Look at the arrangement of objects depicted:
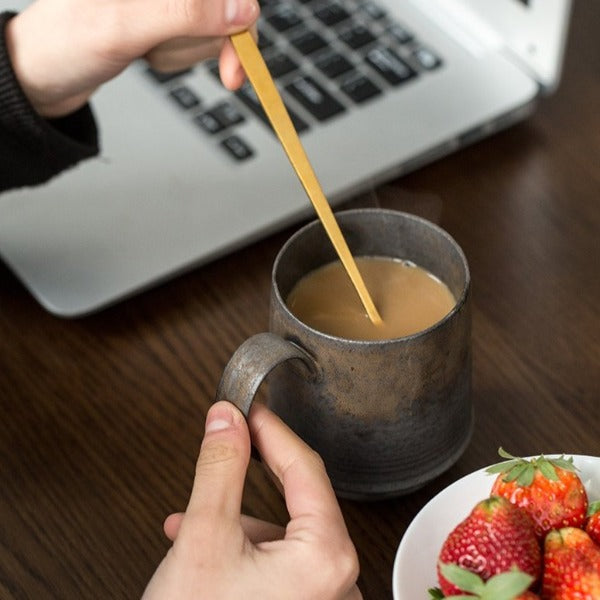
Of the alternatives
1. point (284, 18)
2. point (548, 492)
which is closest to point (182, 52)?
point (284, 18)

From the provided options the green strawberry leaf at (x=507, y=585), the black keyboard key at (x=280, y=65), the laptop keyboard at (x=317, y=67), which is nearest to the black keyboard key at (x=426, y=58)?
the laptop keyboard at (x=317, y=67)

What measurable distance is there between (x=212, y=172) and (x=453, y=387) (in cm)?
34

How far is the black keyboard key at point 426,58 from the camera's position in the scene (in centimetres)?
97

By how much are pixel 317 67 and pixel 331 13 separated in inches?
3.1

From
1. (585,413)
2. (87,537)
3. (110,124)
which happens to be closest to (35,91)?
(110,124)

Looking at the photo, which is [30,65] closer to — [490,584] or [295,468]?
[295,468]

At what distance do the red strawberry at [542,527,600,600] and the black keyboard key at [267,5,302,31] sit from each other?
59cm

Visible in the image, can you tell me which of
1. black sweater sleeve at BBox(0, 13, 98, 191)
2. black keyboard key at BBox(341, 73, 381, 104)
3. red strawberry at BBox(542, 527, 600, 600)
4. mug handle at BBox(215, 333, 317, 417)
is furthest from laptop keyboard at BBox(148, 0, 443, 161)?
red strawberry at BBox(542, 527, 600, 600)

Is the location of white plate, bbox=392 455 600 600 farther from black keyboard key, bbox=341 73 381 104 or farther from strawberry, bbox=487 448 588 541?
black keyboard key, bbox=341 73 381 104

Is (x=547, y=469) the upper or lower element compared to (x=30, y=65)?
lower

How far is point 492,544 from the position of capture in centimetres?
55

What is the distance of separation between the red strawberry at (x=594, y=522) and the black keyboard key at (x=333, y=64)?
489 mm

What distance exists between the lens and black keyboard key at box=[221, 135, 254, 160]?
904 millimetres

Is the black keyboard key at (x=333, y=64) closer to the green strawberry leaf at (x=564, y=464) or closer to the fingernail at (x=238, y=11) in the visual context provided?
the fingernail at (x=238, y=11)
